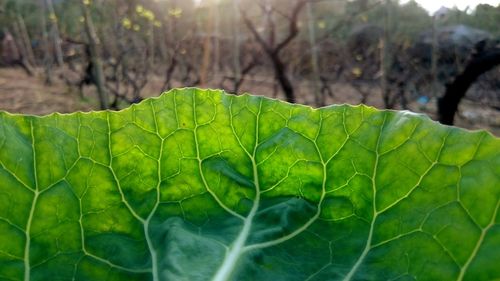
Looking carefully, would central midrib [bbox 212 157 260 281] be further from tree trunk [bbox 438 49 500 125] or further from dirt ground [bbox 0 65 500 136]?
dirt ground [bbox 0 65 500 136]

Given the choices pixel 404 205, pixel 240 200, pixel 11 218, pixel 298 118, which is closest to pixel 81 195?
pixel 11 218

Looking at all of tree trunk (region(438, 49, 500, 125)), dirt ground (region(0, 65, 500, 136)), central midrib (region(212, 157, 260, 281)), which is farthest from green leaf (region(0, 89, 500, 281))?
dirt ground (region(0, 65, 500, 136))

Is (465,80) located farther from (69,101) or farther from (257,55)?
(69,101)

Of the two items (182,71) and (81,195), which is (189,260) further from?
(182,71)

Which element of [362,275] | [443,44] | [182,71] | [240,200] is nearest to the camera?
[362,275]

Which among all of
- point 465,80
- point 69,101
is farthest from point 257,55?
point 465,80
